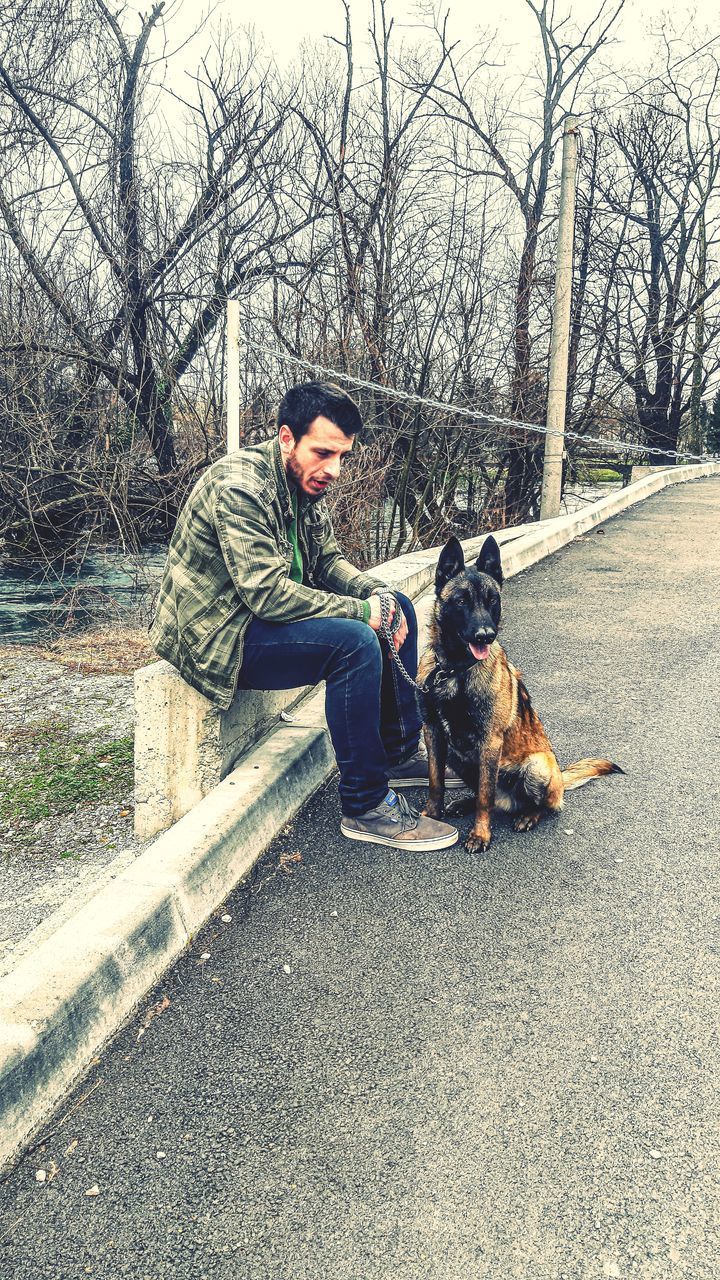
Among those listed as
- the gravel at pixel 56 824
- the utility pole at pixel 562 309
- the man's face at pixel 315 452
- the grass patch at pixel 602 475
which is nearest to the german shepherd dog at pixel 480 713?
the man's face at pixel 315 452

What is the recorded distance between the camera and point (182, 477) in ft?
34.3

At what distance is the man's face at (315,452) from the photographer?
3.71 metres

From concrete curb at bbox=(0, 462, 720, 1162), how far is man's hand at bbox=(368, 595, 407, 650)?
0.66 metres

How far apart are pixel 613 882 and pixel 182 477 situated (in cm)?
799

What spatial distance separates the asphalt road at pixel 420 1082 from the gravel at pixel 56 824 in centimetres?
95

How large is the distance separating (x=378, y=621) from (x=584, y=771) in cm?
128

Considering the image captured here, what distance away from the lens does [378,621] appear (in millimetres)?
3879

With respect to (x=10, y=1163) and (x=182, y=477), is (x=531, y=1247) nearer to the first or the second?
(x=10, y=1163)

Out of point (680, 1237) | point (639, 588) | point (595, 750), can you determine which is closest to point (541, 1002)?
point (680, 1237)

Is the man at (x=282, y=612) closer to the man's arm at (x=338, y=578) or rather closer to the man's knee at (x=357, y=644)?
the man's knee at (x=357, y=644)

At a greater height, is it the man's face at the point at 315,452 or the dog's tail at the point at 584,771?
the man's face at the point at 315,452

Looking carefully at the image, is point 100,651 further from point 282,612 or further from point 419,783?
point 282,612

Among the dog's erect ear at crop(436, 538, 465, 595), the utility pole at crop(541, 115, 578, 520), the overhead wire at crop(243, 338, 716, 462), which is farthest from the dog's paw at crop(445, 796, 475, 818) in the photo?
the utility pole at crop(541, 115, 578, 520)

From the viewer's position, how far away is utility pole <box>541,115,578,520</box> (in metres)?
13.2
